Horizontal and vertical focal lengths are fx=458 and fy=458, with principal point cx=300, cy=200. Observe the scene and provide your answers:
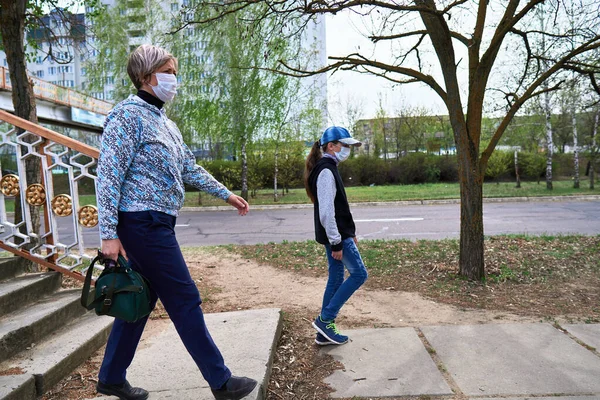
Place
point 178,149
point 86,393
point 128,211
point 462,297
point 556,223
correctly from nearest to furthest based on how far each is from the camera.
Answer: point 128,211 < point 178,149 < point 86,393 < point 462,297 < point 556,223

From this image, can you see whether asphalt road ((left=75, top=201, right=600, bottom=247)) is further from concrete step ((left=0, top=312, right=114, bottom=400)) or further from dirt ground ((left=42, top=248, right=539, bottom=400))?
concrete step ((left=0, top=312, right=114, bottom=400))

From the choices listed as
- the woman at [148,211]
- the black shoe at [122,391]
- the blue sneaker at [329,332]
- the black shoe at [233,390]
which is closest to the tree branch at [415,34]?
the blue sneaker at [329,332]

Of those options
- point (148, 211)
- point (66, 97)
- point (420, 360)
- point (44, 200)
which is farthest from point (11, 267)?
point (66, 97)

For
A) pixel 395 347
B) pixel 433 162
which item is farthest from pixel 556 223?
pixel 433 162

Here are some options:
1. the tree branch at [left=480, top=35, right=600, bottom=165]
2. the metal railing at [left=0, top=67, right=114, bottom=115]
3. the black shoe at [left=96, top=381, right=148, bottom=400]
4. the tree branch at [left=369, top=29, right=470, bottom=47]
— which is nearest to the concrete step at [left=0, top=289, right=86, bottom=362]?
the black shoe at [left=96, top=381, right=148, bottom=400]

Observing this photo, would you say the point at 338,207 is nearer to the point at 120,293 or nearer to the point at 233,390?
the point at 233,390

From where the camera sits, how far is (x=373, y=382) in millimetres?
2951

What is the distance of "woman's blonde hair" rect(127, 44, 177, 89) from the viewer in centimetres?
238

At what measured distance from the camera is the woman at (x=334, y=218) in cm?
344

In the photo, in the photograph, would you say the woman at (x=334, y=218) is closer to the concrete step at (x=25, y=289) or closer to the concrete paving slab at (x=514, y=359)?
the concrete paving slab at (x=514, y=359)

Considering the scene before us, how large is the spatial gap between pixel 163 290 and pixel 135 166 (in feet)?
2.10

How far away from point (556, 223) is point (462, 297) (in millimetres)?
Result: 7825

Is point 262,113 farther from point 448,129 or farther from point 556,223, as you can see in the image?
point 448,129

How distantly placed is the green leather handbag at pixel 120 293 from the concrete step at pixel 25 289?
1.63 metres
